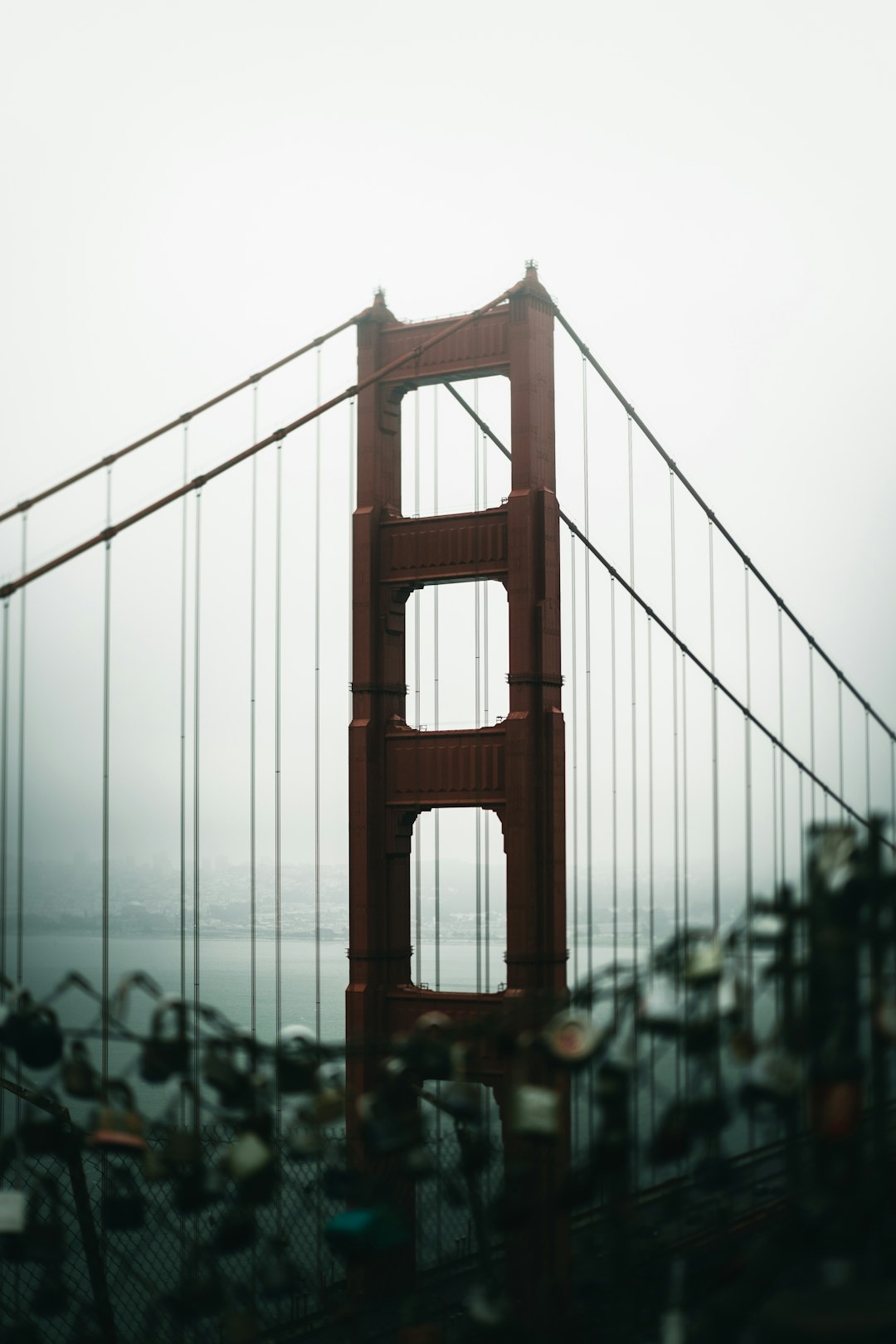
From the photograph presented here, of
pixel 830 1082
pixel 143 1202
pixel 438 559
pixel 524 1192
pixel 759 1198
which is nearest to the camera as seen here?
pixel 830 1082

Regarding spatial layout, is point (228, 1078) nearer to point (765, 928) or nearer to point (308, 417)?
point (765, 928)

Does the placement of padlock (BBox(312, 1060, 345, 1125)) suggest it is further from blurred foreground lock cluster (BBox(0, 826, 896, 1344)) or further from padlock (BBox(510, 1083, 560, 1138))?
padlock (BBox(510, 1083, 560, 1138))

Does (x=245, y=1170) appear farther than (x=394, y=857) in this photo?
No

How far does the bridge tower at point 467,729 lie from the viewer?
18141 millimetres

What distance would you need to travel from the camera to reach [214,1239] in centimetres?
771

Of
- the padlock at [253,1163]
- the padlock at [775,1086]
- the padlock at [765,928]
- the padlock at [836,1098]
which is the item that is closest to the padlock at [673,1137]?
the padlock at [775,1086]

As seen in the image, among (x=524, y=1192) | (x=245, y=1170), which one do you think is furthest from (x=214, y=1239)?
(x=524, y=1192)

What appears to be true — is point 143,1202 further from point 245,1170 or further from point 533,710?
point 533,710

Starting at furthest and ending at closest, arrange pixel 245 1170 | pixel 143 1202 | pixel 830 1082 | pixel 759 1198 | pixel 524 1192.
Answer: pixel 759 1198 → pixel 143 1202 → pixel 524 1192 → pixel 245 1170 → pixel 830 1082

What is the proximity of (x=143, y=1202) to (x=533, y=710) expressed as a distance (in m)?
9.63

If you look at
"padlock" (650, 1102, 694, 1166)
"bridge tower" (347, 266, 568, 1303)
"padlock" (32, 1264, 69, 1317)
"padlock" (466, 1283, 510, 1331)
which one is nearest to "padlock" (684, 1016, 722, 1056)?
"padlock" (650, 1102, 694, 1166)

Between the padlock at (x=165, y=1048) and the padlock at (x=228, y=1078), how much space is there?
0.40 feet

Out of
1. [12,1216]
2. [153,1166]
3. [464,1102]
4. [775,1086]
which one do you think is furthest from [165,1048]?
[775,1086]

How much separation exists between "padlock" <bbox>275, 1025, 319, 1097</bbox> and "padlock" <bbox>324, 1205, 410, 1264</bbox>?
2.15 feet
